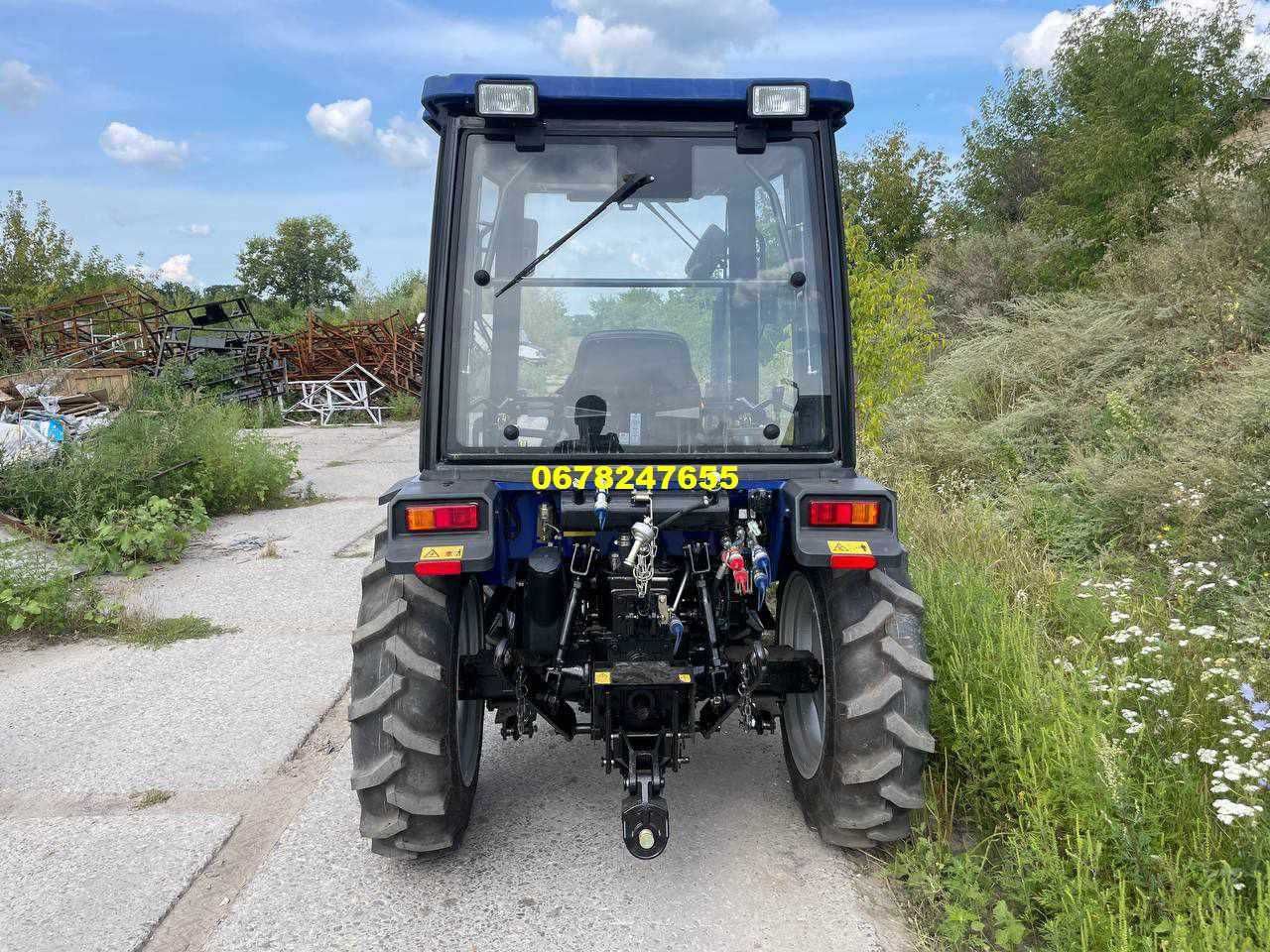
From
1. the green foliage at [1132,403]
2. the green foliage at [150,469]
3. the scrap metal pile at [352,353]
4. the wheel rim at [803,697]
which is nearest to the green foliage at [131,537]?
the green foliage at [150,469]

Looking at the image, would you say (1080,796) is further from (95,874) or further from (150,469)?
(150,469)

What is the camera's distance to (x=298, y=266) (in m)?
51.2

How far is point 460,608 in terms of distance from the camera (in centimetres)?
283

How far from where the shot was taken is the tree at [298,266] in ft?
166

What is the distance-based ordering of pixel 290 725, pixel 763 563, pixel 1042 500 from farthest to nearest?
pixel 1042 500
pixel 290 725
pixel 763 563

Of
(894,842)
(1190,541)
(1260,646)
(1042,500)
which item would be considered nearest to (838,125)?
(894,842)

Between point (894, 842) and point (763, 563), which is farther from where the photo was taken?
point (894, 842)

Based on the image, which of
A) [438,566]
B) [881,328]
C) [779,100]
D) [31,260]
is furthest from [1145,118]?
[31,260]

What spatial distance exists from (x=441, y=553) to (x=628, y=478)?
599mm

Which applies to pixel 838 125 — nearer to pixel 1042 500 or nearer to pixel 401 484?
pixel 401 484

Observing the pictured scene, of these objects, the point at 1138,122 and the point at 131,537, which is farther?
the point at 1138,122

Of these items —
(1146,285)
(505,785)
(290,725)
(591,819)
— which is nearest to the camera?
(591,819)

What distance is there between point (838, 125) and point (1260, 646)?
2.53 metres

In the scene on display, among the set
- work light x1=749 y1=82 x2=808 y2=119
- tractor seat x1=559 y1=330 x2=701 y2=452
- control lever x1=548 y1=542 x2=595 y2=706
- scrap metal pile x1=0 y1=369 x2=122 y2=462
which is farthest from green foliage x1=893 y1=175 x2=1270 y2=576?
scrap metal pile x1=0 y1=369 x2=122 y2=462
